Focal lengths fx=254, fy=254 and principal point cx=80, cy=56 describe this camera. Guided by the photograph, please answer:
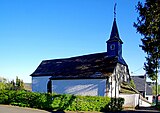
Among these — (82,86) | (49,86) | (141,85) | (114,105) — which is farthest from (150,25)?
(141,85)

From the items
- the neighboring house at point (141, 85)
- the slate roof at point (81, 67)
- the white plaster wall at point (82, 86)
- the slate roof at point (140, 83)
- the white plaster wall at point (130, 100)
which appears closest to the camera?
the white plaster wall at point (82, 86)

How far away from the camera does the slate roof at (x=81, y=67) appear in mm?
39031

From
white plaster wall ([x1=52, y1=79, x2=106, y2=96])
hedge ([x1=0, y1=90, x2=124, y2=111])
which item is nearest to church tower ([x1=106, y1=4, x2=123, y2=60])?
white plaster wall ([x1=52, y1=79, x2=106, y2=96])

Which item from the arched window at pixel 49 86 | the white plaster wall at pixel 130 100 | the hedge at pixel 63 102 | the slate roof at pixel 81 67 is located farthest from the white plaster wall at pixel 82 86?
the hedge at pixel 63 102

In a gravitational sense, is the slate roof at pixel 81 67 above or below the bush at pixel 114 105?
above

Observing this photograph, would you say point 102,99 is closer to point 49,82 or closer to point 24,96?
point 24,96

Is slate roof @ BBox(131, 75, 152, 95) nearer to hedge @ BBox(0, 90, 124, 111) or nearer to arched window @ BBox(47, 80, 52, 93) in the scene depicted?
arched window @ BBox(47, 80, 52, 93)

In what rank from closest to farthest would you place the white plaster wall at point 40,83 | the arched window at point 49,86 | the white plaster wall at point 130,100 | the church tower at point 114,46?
the white plaster wall at point 130,100, the church tower at point 114,46, the arched window at point 49,86, the white plaster wall at point 40,83

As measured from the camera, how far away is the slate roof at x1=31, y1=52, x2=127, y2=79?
128ft

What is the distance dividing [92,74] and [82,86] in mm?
2596

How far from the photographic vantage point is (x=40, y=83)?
164ft

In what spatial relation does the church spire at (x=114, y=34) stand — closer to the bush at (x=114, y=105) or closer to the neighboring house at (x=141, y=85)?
the bush at (x=114, y=105)

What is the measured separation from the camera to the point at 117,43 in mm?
41938

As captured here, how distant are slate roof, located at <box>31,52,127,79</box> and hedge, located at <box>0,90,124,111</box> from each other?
6868 millimetres
